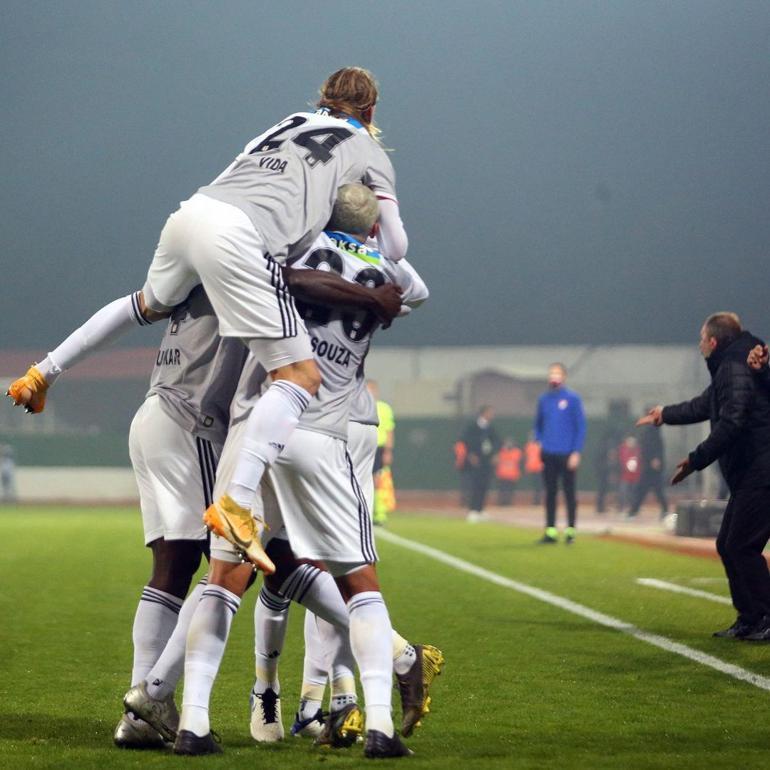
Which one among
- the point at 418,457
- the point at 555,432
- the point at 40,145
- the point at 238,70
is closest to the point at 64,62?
the point at 40,145

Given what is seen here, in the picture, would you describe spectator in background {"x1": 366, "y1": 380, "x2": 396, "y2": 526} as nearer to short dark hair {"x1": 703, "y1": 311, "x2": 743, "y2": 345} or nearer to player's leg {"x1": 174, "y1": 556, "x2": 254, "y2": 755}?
short dark hair {"x1": 703, "y1": 311, "x2": 743, "y2": 345}

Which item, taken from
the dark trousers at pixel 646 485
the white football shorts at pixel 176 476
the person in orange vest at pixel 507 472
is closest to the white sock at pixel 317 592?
the white football shorts at pixel 176 476

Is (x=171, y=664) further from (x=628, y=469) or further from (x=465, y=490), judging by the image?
(x=465, y=490)

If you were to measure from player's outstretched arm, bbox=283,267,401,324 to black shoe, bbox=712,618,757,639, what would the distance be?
452 cm

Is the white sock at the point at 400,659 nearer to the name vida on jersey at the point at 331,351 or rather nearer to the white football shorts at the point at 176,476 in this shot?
the white football shorts at the point at 176,476

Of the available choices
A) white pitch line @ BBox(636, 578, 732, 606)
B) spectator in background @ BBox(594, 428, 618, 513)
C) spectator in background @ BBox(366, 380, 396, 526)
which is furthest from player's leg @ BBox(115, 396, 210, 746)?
spectator in background @ BBox(594, 428, 618, 513)

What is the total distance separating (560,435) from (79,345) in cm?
1304

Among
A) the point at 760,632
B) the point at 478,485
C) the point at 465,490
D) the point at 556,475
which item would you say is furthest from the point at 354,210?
the point at 465,490

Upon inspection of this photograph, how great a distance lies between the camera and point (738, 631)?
848cm

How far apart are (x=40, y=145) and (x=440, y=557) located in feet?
151

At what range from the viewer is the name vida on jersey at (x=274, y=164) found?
472cm

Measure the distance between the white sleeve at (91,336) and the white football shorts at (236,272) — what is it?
60 centimetres

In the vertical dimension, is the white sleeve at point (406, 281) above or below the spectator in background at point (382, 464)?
above

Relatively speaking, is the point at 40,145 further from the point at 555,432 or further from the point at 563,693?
the point at 563,693
